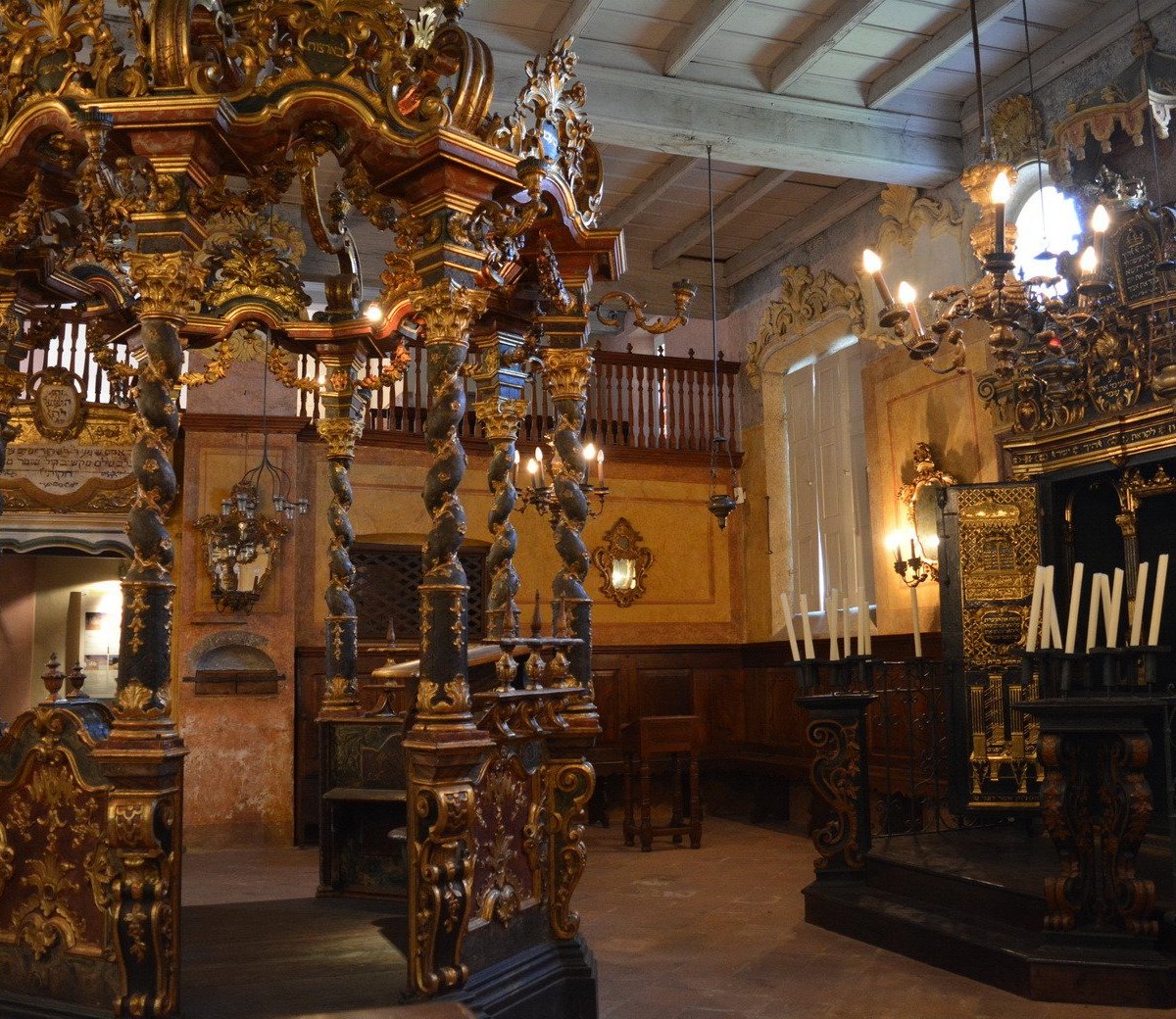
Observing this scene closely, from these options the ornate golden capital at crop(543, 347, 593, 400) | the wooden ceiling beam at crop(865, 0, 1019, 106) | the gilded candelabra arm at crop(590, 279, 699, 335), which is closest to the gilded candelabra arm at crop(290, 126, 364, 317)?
the ornate golden capital at crop(543, 347, 593, 400)

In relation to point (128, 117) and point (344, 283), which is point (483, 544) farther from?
point (128, 117)

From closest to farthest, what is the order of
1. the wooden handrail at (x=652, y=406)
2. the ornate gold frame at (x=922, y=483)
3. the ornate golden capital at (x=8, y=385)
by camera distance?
the ornate golden capital at (x=8, y=385), the ornate gold frame at (x=922, y=483), the wooden handrail at (x=652, y=406)

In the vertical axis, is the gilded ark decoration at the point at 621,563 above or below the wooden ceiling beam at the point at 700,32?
below

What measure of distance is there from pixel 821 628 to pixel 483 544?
3.17 meters

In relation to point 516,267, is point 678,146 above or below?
above

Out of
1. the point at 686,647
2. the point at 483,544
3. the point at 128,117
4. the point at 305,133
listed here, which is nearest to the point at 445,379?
the point at 305,133

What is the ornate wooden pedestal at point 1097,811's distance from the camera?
5.04 meters

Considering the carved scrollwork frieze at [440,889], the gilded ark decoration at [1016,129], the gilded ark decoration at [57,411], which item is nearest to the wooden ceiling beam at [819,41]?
the gilded ark decoration at [1016,129]

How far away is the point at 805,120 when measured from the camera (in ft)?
29.3

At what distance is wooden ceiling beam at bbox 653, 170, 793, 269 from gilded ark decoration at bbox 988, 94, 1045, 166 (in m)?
2.15

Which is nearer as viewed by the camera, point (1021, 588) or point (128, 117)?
point (128, 117)

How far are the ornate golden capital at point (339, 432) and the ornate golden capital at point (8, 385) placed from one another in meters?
1.62

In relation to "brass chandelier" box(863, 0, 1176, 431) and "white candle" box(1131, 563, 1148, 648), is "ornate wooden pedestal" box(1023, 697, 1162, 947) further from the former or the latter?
"brass chandelier" box(863, 0, 1176, 431)

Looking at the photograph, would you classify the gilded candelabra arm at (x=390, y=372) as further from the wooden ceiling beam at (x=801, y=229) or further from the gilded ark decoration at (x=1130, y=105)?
the wooden ceiling beam at (x=801, y=229)
